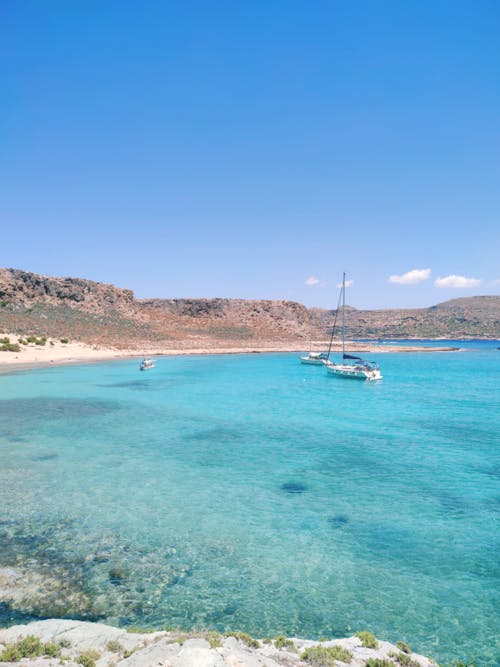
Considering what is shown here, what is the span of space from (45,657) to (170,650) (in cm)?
193

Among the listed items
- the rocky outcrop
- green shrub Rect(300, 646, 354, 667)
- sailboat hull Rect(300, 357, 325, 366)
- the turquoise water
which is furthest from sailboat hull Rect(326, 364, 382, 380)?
the rocky outcrop

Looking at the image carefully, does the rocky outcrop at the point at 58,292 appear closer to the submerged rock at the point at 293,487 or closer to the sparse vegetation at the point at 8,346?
the sparse vegetation at the point at 8,346

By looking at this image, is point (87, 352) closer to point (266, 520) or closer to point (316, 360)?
point (316, 360)

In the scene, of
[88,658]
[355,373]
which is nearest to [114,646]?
[88,658]

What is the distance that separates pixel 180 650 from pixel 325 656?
81.1 inches

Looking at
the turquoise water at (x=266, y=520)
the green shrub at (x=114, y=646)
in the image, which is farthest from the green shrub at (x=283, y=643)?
the green shrub at (x=114, y=646)

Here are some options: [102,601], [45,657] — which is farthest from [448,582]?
[45,657]

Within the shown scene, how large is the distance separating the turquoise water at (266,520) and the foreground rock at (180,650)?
1.30 m

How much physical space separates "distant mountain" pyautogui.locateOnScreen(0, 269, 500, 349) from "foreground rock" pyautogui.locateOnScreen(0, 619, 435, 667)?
75.3 m

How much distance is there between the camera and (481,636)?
26.8 ft

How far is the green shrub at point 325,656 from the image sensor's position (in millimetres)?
6137

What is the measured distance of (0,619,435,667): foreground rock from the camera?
596cm

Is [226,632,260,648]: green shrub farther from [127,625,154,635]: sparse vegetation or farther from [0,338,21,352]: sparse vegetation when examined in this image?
[0,338,21,352]: sparse vegetation

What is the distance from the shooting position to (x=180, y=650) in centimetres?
608
